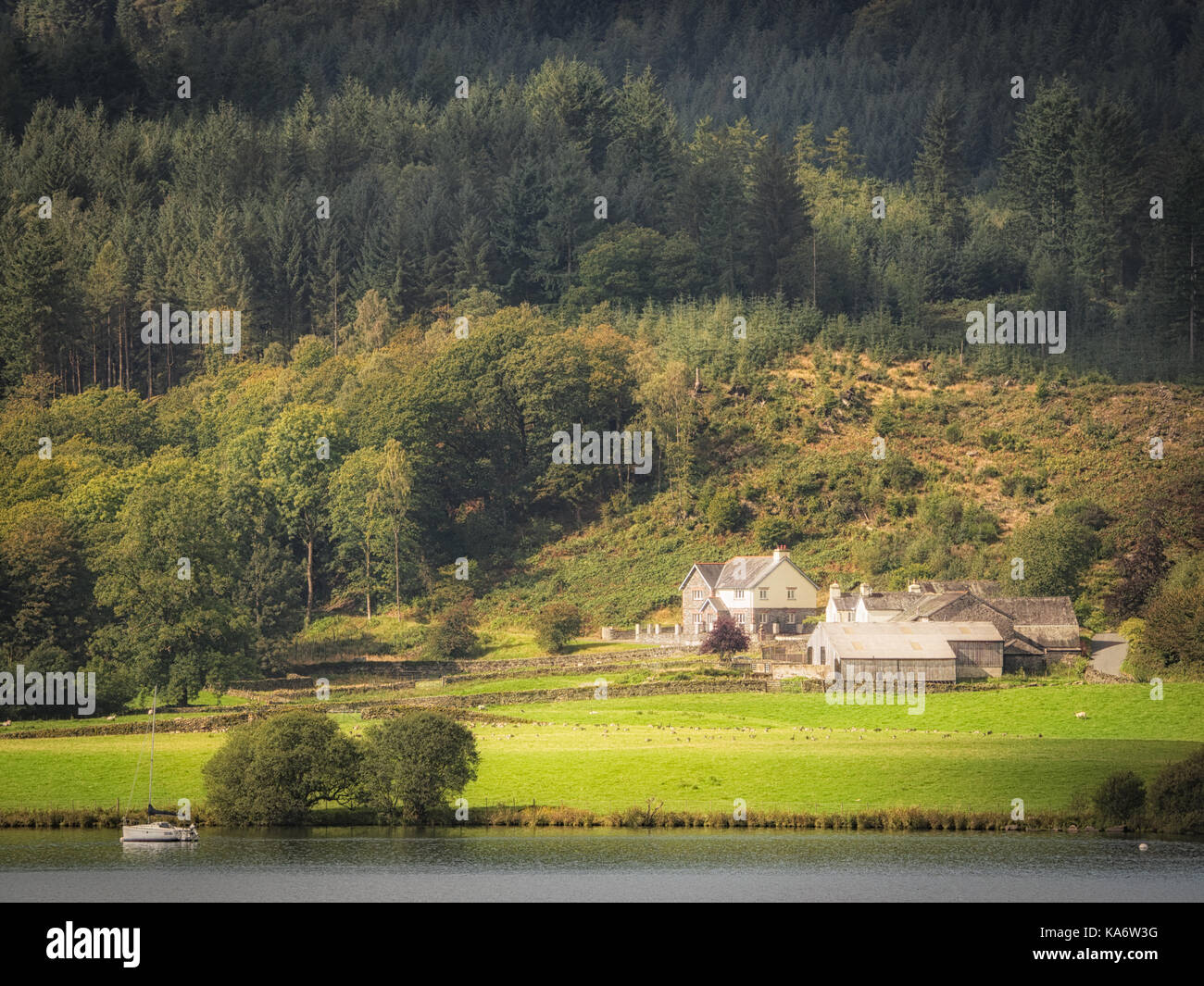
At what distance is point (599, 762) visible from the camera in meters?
68.0

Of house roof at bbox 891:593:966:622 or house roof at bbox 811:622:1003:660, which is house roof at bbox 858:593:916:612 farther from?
house roof at bbox 811:622:1003:660

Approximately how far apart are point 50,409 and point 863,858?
279 feet

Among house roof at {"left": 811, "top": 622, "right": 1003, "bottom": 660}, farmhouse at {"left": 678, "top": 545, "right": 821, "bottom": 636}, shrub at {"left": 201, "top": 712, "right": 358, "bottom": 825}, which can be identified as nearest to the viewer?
shrub at {"left": 201, "top": 712, "right": 358, "bottom": 825}

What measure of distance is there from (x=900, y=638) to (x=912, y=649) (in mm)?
1047

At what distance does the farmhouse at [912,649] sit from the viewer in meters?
86.4

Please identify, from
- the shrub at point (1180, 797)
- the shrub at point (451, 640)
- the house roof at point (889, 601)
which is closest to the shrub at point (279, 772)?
the shrub at point (1180, 797)

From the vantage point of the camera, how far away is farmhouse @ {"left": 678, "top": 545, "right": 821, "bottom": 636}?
337 feet

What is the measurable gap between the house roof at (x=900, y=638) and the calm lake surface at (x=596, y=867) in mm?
27211

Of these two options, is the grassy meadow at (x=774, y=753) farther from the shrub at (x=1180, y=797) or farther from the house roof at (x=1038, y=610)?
the house roof at (x=1038, y=610)

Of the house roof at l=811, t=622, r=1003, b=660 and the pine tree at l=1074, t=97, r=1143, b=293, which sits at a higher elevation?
the pine tree at l=1074, t=97, r=1143, b=293

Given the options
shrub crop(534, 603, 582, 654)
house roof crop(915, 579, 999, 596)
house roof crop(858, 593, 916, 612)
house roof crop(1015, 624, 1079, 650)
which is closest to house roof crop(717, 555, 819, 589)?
house roof crop(858, 593, 916, 612)

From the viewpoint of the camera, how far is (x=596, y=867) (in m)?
54.3

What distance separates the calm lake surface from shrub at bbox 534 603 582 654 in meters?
40.0
